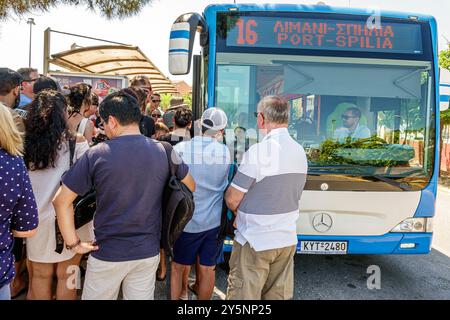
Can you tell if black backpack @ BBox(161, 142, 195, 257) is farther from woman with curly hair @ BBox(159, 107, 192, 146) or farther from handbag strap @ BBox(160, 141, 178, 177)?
woman with curly hair @ BBox(159, 107, 192, 146)

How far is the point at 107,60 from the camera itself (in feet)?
30.4

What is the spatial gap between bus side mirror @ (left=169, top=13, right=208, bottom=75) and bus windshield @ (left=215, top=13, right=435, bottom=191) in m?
0.40

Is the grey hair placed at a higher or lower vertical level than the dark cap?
lower

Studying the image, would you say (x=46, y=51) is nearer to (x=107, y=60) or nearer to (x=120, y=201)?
(x=107, y=60)

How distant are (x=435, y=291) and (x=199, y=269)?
263 centimetres

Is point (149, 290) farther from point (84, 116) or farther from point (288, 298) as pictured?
point (84, 116)

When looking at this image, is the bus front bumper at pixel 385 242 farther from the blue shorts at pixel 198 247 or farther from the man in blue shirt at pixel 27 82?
the man in blue shirt at pixel 27 82

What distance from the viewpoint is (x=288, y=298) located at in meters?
2.80

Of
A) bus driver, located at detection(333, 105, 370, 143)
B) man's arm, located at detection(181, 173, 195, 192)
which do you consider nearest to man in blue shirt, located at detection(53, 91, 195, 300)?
man's arm, located at detection(181, 173, 195, 192)

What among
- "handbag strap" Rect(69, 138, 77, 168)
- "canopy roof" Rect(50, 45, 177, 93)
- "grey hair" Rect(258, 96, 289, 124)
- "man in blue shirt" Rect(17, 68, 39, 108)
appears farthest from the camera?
"canopy roof" Rect(50, 45, 177, 93)

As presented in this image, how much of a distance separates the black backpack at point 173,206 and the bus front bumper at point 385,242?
151 centimetres

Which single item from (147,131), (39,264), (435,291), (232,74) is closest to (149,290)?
(39,264)

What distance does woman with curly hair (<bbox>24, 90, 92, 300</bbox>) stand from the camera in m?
2.62
